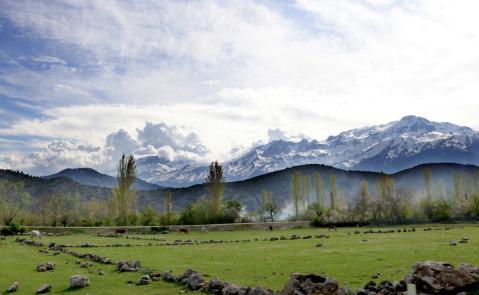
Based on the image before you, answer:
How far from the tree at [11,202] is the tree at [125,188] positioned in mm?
21058

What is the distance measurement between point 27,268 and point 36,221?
78810 millimetres

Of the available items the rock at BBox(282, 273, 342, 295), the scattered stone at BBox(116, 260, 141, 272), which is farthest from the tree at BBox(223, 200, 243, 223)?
the rock at BBox(282, 273, 342, 295)

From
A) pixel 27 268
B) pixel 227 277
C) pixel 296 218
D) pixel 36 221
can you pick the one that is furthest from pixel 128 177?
pixel 227 277

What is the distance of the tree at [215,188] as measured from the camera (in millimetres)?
95750

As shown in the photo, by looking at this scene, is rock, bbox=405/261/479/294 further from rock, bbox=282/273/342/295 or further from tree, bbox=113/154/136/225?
tree, bbox=113/154/136/225

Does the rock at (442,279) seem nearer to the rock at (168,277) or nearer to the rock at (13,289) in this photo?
the rock at (168,277)

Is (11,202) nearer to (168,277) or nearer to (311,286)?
(168,277)

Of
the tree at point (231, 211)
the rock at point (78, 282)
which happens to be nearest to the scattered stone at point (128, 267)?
the rock at point (78, 282)

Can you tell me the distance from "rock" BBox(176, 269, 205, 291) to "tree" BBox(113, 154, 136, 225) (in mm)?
73814

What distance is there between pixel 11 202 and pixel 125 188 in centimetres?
3796

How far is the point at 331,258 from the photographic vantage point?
91.3 feet

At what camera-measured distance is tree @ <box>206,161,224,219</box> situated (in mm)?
95750

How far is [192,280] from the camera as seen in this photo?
62.1 ft

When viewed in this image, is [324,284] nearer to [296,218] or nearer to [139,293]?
[139,293]
